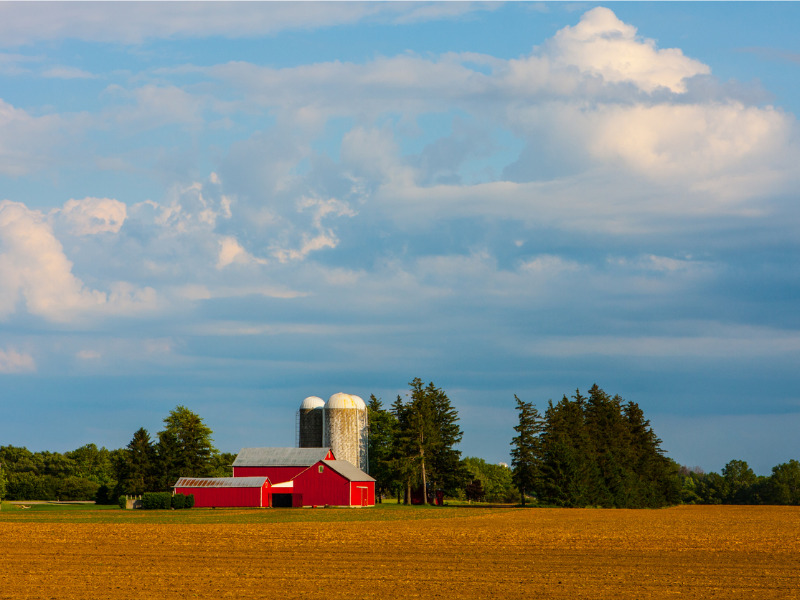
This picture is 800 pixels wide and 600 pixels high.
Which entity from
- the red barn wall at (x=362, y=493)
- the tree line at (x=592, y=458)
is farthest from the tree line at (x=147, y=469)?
the tree line at (x=592, y=458)

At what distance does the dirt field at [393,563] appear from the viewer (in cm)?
2367

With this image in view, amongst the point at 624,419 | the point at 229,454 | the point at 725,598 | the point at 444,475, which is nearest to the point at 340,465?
the point at 444,475

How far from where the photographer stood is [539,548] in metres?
35.3

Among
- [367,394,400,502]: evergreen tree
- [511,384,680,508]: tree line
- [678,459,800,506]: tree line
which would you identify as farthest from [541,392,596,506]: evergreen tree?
[678,459,800,506]: tree line

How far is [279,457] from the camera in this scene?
91.1m

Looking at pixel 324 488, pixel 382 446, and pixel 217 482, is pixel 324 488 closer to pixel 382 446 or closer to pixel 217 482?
pixel 217 482

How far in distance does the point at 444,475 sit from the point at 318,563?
7131 centimetres

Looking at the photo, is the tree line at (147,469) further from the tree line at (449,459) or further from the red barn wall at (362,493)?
the red barn wall at (362,493)

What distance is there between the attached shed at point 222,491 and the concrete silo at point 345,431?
16.7m

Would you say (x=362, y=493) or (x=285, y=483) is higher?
(x=285, y=483)

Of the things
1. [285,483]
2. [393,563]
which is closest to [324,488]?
[285,483]

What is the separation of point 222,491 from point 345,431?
2009 centimetres

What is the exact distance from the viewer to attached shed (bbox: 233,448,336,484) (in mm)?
89269

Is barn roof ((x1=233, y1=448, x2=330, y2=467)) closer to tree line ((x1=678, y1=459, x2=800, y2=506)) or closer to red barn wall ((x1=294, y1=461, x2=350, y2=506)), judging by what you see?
red barn wall ((x1=294, y1=461, x2=350, y2=506))
